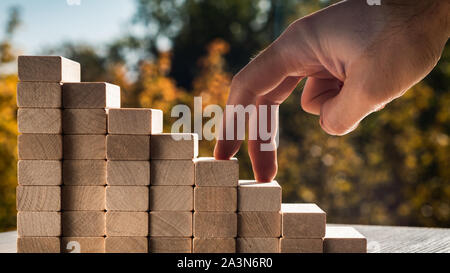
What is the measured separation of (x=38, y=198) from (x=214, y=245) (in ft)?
2.11

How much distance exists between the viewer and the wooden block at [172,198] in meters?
1.41

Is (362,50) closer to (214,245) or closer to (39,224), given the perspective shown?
(214,245)

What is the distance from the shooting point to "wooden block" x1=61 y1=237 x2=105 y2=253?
1395 mm

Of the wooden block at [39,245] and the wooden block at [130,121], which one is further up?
the wooden block at [130,121]

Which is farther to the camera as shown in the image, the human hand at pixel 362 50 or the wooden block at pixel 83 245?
the wooden block at pixel 83 245

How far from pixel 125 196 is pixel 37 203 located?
311 mm

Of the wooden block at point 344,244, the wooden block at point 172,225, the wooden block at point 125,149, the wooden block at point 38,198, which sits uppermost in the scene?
the wooden block at point 125,149

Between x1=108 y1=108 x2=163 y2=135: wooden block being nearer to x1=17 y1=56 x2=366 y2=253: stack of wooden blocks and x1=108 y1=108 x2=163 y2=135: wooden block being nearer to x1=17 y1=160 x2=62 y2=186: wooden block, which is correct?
x1=17 y1=56 x2=366 y2=253: stack of wooden blocks

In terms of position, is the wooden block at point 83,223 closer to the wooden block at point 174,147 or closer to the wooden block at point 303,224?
the wooden block at point 174,147

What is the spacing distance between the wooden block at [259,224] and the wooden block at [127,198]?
0.34 m

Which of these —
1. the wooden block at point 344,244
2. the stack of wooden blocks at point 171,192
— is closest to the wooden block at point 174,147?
the stack of wooden blocks at point 171,192

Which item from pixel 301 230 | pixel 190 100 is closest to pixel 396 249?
pixel 301 230
